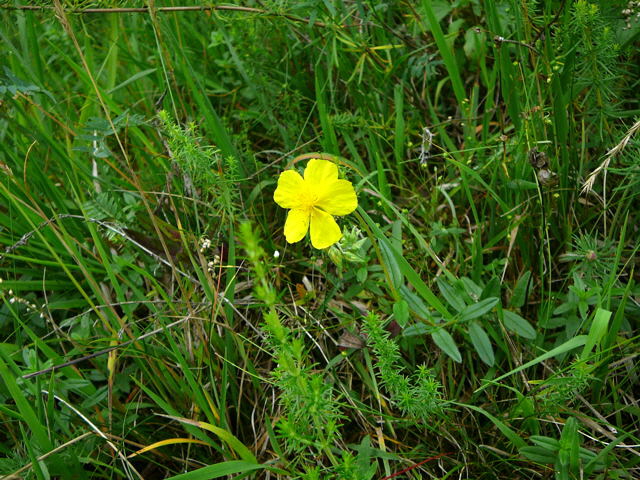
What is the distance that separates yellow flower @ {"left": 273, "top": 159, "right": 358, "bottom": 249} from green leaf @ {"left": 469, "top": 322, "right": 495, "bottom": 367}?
1.60 ft

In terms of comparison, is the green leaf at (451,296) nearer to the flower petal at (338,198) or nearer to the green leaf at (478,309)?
the green leaf at (478,309)

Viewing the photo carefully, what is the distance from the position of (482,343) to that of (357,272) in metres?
0.41

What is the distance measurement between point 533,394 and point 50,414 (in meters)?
1.38

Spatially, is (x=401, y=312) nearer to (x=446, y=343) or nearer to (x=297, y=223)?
(x=446, y=343)

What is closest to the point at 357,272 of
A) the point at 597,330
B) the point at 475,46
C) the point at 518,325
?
the point at 518,325

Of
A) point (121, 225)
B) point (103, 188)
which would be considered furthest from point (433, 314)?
point (103, 188)

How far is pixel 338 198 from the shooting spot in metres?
1.57

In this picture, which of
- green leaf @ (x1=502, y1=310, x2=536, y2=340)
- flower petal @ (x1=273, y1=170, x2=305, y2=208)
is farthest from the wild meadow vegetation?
flower petal @ (x1=273, y1=170, x2=305, y2=208)

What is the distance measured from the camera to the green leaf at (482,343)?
64.7 inches

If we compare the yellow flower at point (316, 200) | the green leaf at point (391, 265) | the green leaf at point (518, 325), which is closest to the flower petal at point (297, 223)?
the yellow flower at point (316, 200)

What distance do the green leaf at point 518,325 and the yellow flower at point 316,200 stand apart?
1.95 feet

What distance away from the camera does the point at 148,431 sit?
190 centimetres

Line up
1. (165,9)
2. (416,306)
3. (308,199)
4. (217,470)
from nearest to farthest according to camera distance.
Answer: (217,470) < (308,199) < (416,306) < (165,9)

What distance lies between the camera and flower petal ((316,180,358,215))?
1551 mm
